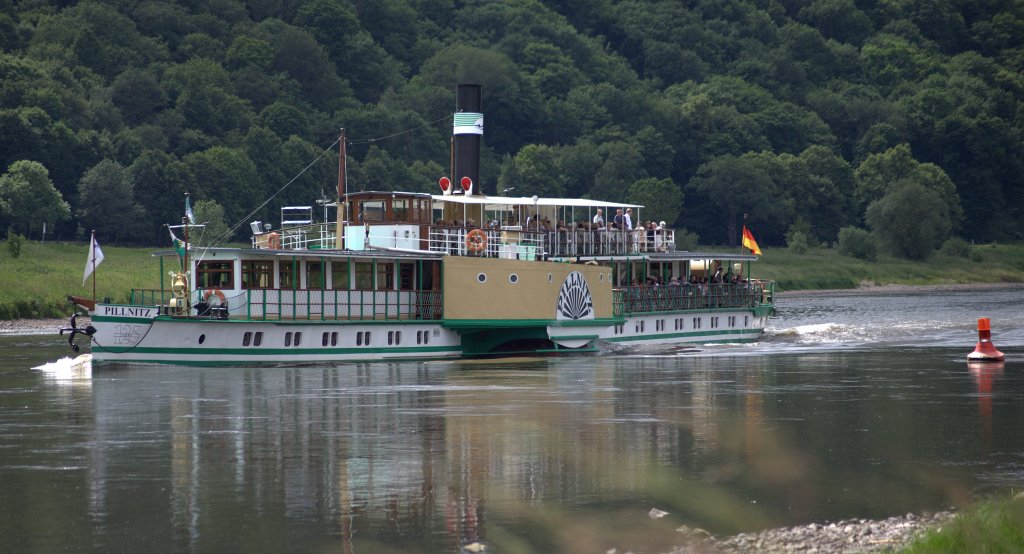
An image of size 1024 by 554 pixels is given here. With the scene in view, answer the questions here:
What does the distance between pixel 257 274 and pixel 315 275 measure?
2025mm

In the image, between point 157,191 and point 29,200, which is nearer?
point 29,200

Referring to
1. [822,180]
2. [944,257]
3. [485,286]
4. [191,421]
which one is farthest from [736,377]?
[822,180]

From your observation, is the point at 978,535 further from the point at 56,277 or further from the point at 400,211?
the point at 56,277

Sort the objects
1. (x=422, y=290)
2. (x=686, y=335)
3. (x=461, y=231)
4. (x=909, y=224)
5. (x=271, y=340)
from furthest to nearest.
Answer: (x=909, y=224), (x=686, y=335), (x=461, y=231), (x=422, y=290), (x=271, y=340)

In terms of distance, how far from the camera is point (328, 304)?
4625cm

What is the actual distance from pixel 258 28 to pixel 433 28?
3043 centimetres

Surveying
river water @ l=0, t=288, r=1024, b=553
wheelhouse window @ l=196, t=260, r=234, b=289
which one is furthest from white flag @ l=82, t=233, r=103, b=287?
river water @ l=0, t=288, r=1024, b=553

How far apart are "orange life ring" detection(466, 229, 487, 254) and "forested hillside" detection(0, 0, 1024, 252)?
45.7 meters

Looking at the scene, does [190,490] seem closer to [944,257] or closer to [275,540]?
[275,540]

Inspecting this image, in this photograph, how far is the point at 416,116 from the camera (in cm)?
13875

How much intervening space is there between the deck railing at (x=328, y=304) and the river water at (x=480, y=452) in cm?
191

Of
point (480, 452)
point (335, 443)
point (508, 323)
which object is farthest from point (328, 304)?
point (480, 452)

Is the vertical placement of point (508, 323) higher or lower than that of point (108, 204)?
lower

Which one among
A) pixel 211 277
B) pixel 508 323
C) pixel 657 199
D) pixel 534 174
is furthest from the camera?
pixel 534 174
